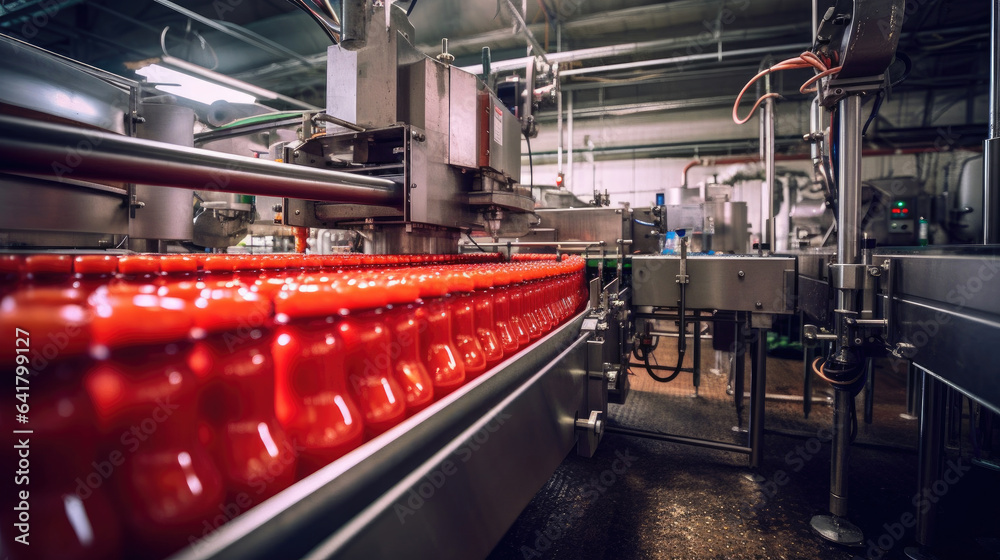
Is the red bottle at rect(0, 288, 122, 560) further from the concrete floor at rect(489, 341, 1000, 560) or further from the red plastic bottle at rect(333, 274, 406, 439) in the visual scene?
the concrete floor at rect(489, 341, 1000, 560)

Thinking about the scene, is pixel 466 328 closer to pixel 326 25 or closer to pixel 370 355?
pixel 370 355

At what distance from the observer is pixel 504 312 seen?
98 centimetres

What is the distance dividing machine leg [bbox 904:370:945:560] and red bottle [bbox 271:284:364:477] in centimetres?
182

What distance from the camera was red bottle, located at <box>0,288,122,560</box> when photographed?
0.27 metres

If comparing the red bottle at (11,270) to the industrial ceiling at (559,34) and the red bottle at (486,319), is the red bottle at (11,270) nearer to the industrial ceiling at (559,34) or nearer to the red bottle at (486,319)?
the red bottle at (486,319)

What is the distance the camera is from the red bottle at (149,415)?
1.01 feet

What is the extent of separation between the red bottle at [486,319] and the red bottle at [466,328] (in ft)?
0.07

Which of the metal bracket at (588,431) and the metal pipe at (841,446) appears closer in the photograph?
the metal bracket at (588,431)

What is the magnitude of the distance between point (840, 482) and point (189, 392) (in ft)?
6.88

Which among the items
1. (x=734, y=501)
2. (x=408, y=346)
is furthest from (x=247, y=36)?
(x=734, y=501)

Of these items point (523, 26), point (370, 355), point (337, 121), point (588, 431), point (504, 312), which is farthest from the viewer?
point (523, 26)

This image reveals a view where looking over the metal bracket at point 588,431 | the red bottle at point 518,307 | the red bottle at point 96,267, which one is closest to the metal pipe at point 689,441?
the metal bracket at point 588,431

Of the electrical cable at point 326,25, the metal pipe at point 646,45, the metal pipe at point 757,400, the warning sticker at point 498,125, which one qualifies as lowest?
the metal pipe at point 757,400

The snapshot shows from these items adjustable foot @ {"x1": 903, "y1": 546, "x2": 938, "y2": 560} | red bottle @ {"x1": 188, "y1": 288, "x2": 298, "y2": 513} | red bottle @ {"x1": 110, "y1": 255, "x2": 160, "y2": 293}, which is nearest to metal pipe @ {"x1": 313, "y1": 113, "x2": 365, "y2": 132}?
red bottle @ {"x1": 110, "y1": 255, "x2": 160, "y2": 293}
